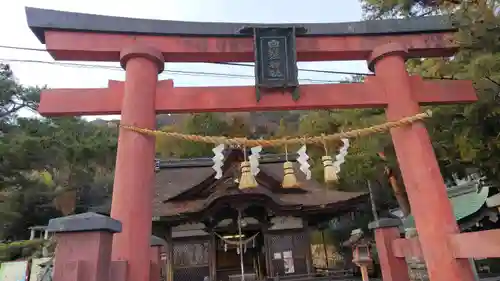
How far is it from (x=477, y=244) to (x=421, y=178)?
0.93m

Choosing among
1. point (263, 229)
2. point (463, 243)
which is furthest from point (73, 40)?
point (263, 229)

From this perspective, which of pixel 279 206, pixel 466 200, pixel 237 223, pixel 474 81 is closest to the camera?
pixel 474 81

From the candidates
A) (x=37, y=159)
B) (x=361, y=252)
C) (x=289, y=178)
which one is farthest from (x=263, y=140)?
(x=37, y=159)

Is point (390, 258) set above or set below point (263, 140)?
below

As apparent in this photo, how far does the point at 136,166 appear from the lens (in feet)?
12.5

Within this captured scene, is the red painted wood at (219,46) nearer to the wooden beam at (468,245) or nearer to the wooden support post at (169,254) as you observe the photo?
the wooden beam at (468,245)

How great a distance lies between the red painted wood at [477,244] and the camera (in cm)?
308

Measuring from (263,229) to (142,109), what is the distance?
262 inches

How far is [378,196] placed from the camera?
A: 17.3 m

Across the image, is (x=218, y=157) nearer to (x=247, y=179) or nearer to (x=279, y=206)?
(x=247, y=179)

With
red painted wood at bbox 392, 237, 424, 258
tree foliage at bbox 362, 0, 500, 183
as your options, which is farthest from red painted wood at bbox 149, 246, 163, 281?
tree foliage at bbox 362, 0, 500, 183

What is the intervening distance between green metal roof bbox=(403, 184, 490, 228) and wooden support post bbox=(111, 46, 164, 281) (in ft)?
20.9

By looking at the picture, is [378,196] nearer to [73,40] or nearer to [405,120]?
[405,120]

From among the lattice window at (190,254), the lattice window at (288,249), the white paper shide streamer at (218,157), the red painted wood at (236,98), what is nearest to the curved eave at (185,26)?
the red painted wood at (236,98)
